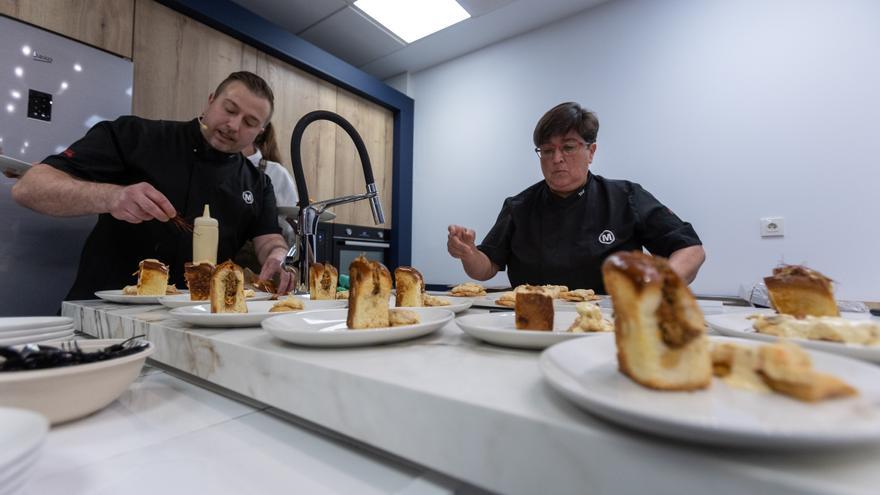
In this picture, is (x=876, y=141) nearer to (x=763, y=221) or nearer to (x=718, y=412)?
(x=763, y=221)

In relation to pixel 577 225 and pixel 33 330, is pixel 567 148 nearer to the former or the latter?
pixel 577 225

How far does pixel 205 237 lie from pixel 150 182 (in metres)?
0.72

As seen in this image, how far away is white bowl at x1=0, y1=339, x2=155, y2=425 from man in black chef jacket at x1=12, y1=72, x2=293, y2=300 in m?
1.12

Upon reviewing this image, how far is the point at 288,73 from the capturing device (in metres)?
3.12

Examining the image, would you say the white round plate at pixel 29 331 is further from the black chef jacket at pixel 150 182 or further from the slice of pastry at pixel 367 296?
the black chef jacket at pixel 150 182

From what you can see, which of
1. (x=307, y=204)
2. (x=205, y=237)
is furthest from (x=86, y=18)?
(x=307, y=204)

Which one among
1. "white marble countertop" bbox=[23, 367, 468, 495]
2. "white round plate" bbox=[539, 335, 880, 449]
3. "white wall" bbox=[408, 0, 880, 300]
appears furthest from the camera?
"white wall" bbox=[408, 0, 880, 300]

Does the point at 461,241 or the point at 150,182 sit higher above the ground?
the point at 150,182

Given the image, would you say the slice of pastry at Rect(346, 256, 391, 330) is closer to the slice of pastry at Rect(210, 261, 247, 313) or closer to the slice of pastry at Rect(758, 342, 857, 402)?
the slice of pastry at Rect(210, 261, 247, 313)

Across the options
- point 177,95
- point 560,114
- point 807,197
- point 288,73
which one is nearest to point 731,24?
point 807,197

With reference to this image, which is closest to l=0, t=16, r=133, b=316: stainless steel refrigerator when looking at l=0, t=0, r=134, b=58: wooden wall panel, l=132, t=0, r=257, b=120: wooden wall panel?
l=0, t=0, r=134, b=58: wooden wall panel

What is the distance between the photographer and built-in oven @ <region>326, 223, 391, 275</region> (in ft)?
11.2

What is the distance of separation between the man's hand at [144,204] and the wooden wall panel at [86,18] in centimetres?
150

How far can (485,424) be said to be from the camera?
0.33m
